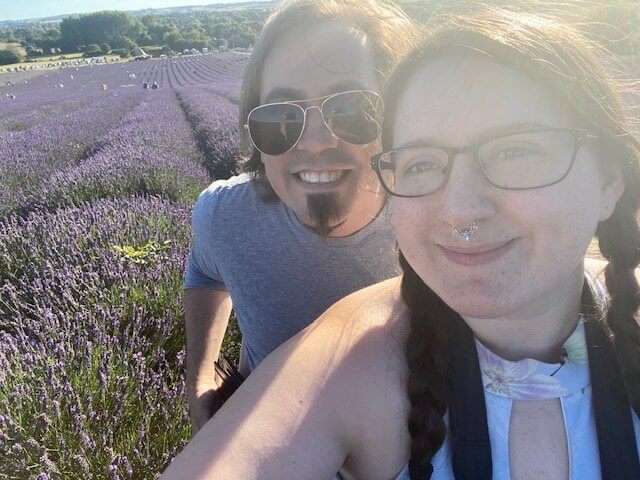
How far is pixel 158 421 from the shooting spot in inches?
78.7

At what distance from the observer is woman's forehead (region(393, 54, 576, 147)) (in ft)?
2.77

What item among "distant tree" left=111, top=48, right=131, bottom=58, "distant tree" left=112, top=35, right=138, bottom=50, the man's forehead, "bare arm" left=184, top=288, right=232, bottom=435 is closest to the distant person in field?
the man's forehead

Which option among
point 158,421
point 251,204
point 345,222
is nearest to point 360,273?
point 345,222

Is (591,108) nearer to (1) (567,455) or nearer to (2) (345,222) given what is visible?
(1) (567,455)

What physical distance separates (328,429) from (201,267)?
3.66 ft

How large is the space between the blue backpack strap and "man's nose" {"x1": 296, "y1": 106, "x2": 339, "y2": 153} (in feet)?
2.60

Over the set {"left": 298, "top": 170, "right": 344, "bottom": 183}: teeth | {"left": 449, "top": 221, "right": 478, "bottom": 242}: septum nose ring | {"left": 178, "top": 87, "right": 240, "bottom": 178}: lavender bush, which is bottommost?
{"left": 178, "top": 87, "right": 240, "bottom": 178}: lavender bush

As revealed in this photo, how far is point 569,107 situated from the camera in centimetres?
87

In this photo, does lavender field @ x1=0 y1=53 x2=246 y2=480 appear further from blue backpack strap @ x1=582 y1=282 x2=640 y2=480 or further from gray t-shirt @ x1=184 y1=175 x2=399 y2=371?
blue backpack strap @ x1=582 y1=282 x2=640 y2=480

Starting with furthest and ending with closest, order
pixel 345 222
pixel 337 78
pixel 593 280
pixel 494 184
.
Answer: pixel 345 222 → pixel 337 78 → pixel 593 280 → pixel 494 184

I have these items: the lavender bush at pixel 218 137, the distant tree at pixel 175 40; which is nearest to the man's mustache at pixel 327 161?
the lavender bush at pixel 218 137

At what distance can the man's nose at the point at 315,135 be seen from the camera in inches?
55.7

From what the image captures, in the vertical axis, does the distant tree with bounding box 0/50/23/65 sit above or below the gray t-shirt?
below

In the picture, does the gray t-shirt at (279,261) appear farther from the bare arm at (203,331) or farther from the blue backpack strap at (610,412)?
the blue backpack strap at (610,412)
